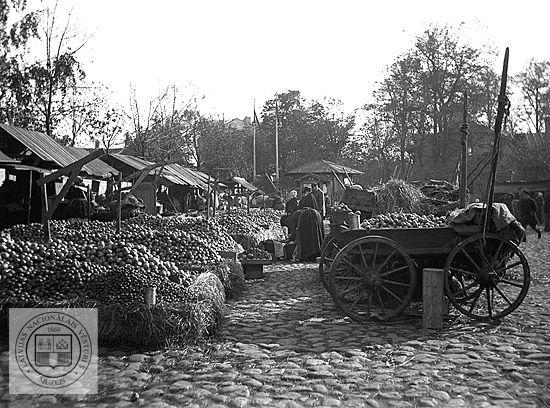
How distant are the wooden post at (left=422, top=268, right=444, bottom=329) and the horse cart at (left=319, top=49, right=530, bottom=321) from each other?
9 centimetres

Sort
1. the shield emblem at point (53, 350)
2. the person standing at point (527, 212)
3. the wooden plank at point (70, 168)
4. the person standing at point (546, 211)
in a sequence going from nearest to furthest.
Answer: the shield emblem at point (53, 350), the wooden plank at point (70, 168), the person standing at point (527, 212), the person standing at point (546, 211)

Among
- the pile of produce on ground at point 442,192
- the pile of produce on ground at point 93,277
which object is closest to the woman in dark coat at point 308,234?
the pile of produce on ground at point 442,192

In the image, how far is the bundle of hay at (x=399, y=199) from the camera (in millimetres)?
13031

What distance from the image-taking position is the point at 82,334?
18.9 ft

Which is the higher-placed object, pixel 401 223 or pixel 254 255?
pixel 401 223

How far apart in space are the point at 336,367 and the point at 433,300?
6.39 ft

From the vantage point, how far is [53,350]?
5.51 metres

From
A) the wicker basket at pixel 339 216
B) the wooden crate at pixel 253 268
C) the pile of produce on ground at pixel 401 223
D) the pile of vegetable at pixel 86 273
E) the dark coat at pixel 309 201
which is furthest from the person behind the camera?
the dark coat at pixel 309 201

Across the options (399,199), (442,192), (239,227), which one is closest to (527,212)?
(442,192)

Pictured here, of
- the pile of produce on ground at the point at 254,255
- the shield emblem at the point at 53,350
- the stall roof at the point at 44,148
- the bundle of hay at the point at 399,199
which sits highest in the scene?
the stall roof at the point at 44,148

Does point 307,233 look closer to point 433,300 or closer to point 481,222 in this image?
point 481,222

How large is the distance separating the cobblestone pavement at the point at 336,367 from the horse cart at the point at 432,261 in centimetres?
31

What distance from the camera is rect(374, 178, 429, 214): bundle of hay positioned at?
1303 centimetres

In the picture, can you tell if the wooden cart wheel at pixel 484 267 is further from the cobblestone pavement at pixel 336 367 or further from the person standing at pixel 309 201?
the person standing at pixel 309 201
